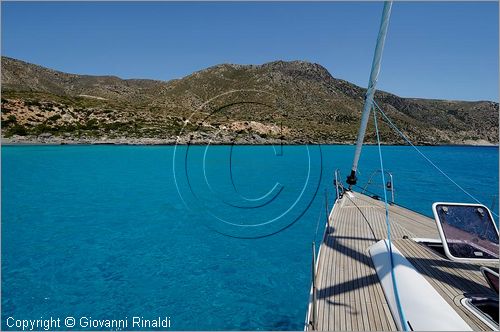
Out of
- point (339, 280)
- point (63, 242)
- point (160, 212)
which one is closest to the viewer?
point (339, 280)

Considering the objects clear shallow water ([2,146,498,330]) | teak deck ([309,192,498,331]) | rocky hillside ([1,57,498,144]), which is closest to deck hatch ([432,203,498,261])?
teak deck ([309,192,498,331])

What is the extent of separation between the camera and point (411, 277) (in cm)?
837

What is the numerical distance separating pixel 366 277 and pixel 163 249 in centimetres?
1412

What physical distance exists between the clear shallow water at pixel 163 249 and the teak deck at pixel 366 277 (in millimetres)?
3401

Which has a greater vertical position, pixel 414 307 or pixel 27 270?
pixel 414 307

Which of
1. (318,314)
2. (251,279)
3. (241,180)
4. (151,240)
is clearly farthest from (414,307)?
(241,180)

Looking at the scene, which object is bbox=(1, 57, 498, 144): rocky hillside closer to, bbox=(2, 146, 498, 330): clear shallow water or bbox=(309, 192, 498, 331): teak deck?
bbox=(2, 146, 498, 330): clear shallow water

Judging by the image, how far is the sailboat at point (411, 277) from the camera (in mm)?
6945

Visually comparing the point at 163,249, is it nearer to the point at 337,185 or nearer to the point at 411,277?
the point at 337,185

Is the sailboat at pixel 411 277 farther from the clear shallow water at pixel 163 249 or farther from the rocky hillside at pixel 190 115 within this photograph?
the rocky hillside at pixel 190 115

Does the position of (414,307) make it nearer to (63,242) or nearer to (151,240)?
(151,240)

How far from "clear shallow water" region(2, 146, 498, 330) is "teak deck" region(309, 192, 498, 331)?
3401 millimetres

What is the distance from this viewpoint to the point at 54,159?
64.4 meters

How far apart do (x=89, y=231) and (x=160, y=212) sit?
7076mm
